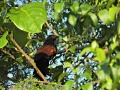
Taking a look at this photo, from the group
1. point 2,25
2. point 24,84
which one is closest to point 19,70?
point 24,84

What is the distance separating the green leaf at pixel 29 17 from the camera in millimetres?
1023

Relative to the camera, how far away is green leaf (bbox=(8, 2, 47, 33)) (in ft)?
3.36

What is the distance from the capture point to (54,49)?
209cm

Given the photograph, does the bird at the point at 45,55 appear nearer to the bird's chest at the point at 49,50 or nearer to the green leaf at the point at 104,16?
the bird's chest at the point at 49,50

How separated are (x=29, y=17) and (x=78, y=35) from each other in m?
0.19

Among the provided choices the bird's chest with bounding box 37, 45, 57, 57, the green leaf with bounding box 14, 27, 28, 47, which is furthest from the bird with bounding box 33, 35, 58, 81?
the green leaf with bounding box 14, 27, 28, 47

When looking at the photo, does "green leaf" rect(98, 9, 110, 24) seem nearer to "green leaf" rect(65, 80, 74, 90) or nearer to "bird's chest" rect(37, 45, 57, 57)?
"green leaf" rect(65, 80, 74, 90)

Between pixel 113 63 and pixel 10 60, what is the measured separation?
152 cm

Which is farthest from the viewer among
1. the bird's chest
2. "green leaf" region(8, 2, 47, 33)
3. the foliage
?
the bird's chest

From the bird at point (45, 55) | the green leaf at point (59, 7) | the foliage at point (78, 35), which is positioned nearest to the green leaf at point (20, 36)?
the foliage at point (78, 35)

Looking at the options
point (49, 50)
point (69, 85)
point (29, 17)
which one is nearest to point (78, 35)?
point (29, 17)

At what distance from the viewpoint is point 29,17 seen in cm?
104

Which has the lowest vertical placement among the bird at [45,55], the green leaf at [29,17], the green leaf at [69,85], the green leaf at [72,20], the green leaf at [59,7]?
the green leaf at [69,85]

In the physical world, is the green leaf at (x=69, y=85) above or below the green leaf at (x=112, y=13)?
below
